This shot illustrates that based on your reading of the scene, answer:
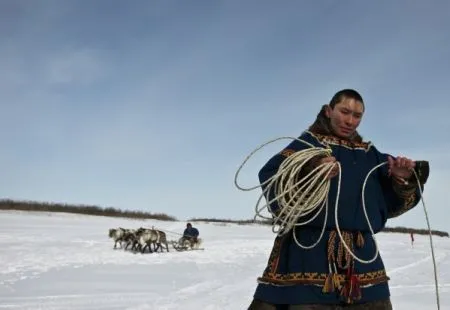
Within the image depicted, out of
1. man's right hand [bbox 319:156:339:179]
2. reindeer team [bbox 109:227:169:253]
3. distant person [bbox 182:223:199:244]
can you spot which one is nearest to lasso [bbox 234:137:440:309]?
man's right hand [bbox 319:156:339:179]

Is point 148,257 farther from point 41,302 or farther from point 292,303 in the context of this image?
point 292,303

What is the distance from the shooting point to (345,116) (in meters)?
2.76

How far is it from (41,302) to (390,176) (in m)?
6.17

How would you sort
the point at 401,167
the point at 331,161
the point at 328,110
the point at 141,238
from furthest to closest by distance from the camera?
the point at 141,238
the point at 328,110
the point at 401,167
the point at 331,161

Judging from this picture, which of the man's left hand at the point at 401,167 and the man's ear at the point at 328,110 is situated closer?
the man's left hand at the point at 401,167

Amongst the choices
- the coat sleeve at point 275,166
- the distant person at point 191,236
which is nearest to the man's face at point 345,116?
the coat sleeve at point 275,166

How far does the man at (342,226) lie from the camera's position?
2539 millimetres

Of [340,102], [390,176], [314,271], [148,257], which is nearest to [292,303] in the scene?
[314,271]

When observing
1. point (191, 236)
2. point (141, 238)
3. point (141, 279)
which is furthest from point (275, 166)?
point (191, 236)

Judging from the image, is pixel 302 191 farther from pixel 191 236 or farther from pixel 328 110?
pixel 191 236

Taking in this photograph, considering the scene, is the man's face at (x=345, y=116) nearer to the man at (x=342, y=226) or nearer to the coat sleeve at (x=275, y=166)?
the man at (x=342, y=226)

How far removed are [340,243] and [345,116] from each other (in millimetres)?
654

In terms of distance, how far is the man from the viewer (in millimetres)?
2539

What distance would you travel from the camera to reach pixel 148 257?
604 inches
